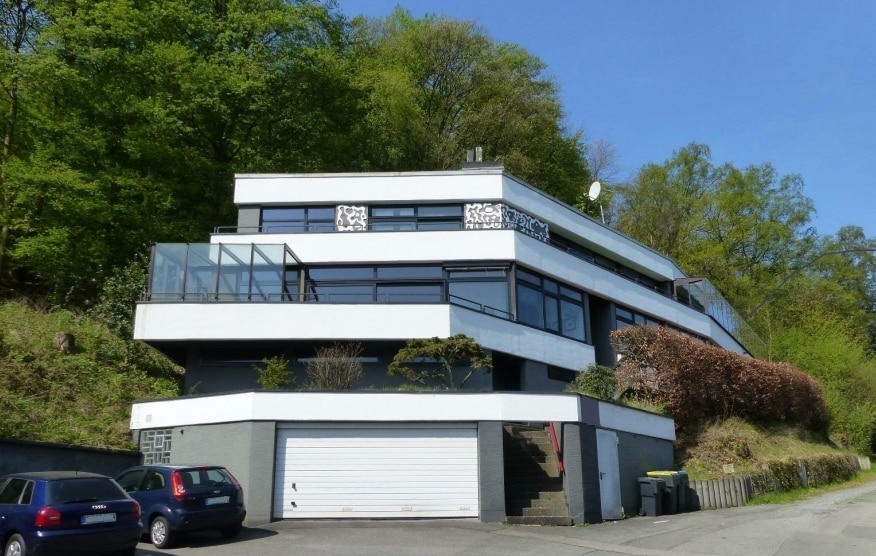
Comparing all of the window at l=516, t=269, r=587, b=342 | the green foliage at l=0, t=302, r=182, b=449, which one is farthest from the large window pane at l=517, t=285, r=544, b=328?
the green foliage at l=0, t=302, r=182, b=449

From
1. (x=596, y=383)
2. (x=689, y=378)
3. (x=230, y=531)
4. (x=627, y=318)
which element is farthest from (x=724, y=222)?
(x=230, y=531)

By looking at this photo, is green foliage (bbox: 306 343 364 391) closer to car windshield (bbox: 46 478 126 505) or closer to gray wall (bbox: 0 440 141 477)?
gray wall (bbox: 0 440 141 477)

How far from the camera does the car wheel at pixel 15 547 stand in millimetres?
10242

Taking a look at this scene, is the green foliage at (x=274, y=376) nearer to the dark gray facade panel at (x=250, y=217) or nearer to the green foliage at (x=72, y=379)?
the green foliage at (x=72, y=379)

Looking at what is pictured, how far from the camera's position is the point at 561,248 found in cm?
2627

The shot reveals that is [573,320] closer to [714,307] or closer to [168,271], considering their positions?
[714,307]

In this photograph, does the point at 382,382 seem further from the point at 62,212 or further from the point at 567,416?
the point at 62,212

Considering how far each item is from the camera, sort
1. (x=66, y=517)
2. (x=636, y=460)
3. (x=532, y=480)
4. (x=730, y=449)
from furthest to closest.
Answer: (x=730, y=449) < (x=636, y=460) < (x=532, y=480) < (x=66, y=517)

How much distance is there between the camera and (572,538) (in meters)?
14.2

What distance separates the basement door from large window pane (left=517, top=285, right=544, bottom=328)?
758 centimetres

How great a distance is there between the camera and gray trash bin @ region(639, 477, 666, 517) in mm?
18406

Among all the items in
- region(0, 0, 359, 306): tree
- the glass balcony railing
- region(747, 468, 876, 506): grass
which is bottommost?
region(747, 468, 876, 506): grass

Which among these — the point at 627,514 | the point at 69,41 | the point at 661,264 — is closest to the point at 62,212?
the point at 69,41

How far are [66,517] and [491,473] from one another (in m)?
8.63
